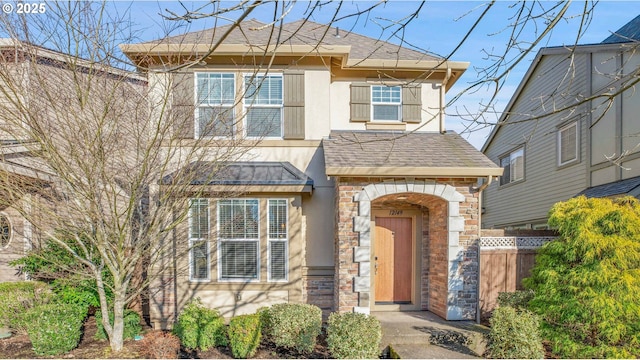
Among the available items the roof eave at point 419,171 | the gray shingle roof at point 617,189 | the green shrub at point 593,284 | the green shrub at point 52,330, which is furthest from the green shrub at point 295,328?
the gray shingle roof at point 617,189

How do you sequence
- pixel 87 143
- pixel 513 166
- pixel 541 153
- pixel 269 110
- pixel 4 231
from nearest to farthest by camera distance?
pixel 87 143
pixel 4 231
pixel 269 110
pixel 541 153
pixel 513 166

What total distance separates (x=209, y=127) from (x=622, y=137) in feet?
30.3

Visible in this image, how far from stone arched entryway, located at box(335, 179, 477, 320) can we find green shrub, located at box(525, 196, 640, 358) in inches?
51.7

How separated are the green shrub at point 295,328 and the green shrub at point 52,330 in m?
3.26

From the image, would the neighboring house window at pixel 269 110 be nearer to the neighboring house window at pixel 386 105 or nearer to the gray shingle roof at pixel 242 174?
the gray shingle roof at pixel 242 174

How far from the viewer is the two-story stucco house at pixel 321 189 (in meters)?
7.10

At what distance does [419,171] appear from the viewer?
22.9ft

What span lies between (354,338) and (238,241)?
3.22 metres

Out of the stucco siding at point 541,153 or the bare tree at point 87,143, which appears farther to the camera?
the stucco siding at point 541,153

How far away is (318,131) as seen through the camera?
328 inches

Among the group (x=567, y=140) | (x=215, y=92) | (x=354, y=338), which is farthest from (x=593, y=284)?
(x=215, y=92)

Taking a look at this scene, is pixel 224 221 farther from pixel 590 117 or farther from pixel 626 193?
pixel 590 117

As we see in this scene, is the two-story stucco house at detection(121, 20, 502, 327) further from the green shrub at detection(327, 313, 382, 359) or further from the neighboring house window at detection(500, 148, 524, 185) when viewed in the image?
the neighboring house window at detection(500, 148, 524, 185)

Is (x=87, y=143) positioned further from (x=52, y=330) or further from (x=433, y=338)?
(x=433, y=338)
